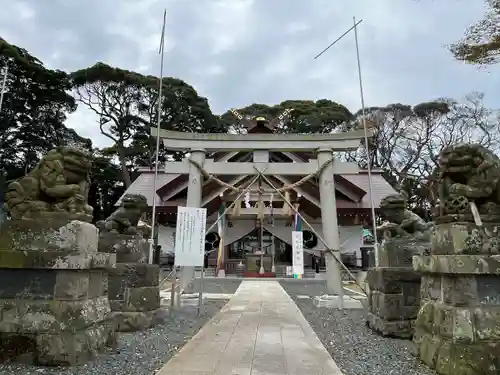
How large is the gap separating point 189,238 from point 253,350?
144 inches

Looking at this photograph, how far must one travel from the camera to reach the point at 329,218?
32.7 ft

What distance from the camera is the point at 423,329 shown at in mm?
3502

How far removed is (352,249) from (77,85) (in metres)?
23.0

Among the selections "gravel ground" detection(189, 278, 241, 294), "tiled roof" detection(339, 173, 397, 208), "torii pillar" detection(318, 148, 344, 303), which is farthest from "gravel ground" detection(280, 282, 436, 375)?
"tiled roof" detection(339, 173, 397, 208)

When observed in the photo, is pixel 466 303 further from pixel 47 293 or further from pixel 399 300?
pixel 47 293

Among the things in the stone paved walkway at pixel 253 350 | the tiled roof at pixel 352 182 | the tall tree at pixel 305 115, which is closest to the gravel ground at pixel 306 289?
the tiled roof at pixel 352 182

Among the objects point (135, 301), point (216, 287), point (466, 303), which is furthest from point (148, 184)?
point (466, 303)

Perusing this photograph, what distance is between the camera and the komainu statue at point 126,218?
5469 mm

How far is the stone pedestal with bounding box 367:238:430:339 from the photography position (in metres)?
4.67

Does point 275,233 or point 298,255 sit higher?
point 275,233

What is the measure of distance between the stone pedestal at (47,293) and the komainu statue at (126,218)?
1889 mm

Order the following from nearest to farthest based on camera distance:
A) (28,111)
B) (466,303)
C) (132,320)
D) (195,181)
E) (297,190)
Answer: (466,303), (132,320), (195,181), (297,190), (28,111)

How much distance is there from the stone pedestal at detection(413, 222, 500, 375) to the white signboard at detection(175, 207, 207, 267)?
15.6ft

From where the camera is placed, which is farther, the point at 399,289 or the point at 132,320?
the point at 132,320
